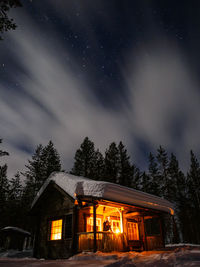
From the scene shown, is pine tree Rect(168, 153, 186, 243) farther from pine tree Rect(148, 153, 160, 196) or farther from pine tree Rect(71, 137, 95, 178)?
pine tree Rect(71, 137, 95, 178)

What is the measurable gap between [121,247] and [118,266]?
21.5 ft

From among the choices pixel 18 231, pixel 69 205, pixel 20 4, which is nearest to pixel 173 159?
pixel 18 231

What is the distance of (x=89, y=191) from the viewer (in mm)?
9930

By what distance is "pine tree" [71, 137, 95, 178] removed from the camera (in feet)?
100

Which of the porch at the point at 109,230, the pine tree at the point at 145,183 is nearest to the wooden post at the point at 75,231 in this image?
the porch at the point at 109,230

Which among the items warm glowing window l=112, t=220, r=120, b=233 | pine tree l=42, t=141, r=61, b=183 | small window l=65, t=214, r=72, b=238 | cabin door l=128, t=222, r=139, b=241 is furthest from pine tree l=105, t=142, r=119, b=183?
small window l=65, t=214, r=72, b=238

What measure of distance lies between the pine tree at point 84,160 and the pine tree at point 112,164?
2319 millimetres

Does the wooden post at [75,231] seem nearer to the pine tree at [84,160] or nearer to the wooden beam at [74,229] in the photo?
the wooden beam at [74,229]

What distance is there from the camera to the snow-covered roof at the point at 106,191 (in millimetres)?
9903

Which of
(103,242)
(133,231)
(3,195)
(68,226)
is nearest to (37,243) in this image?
(68,226)

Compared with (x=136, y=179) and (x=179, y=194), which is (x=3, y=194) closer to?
(x=136, y=179)

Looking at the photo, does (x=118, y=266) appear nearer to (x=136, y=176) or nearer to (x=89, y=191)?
Result: (x=89, y=191)

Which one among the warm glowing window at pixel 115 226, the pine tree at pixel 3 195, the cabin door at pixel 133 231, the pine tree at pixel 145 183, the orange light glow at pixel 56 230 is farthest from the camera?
the pine tree at pixel 145 183

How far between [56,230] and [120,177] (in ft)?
60.8
